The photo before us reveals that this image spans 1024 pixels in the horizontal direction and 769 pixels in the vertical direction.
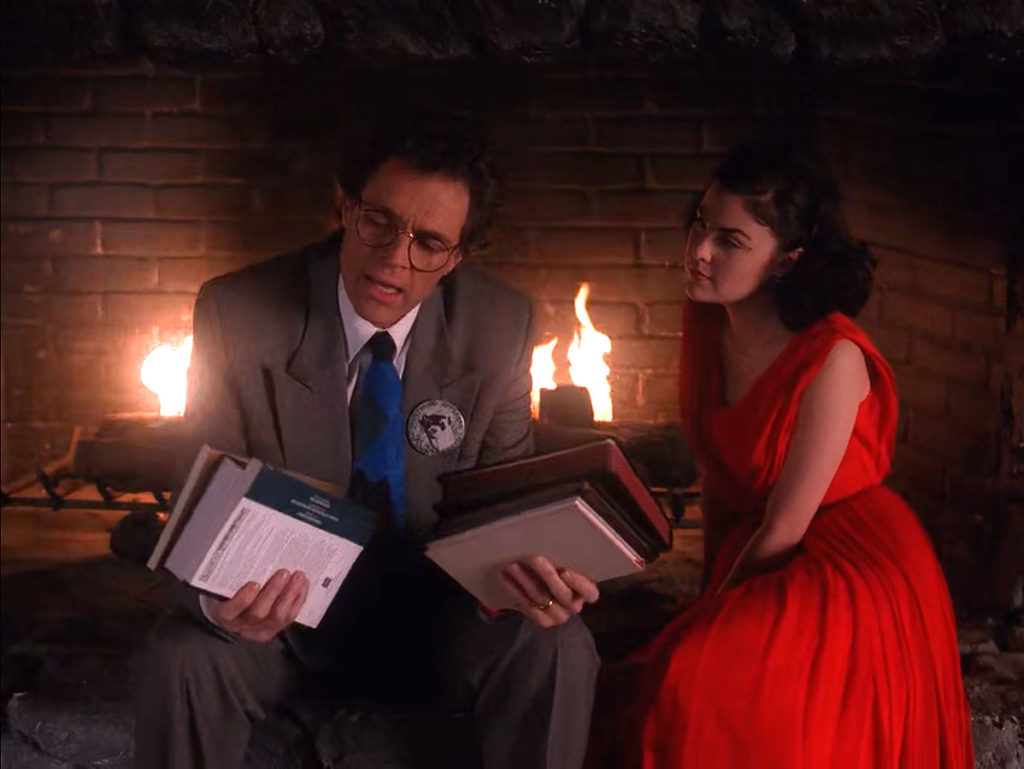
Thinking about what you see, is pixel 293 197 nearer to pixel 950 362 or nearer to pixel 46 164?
pixel 46 164

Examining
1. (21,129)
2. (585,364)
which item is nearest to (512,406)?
(585,364)

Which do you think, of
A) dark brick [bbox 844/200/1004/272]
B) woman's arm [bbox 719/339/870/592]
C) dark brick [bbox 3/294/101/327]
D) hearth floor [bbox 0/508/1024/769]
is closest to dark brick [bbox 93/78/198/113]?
dark brick [bbox 3/294/101/327]

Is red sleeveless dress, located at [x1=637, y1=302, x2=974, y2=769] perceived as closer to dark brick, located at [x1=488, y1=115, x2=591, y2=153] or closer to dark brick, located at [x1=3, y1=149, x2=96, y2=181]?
dark brick, located at [x1=488, y1=115, x2=591, y2=153]

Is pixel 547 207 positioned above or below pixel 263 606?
above

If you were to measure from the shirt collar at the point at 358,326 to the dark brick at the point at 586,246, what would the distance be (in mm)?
1019

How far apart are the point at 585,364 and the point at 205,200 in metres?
0.97

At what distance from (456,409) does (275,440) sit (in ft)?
0.91

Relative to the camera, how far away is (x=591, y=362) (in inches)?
116

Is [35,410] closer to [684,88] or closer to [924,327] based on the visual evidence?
[684,88]

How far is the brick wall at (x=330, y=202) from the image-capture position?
2697mm

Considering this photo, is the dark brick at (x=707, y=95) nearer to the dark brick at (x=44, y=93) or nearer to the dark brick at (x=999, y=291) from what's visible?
the dark brick at (x=999, y=291)

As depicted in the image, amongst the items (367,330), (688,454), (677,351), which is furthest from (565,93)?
(367,330)

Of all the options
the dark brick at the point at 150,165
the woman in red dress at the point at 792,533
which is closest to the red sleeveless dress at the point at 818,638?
the woman in red dress at the point at 792,533

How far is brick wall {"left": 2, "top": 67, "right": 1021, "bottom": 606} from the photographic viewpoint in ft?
8.85
